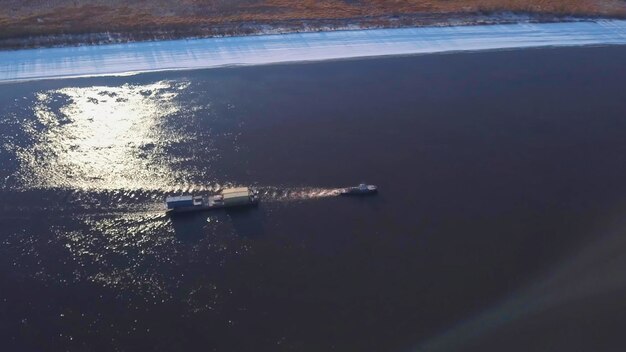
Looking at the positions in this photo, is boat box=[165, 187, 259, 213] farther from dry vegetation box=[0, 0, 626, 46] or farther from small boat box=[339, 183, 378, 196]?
dry vegetation box=[0, 0, 626, 46]

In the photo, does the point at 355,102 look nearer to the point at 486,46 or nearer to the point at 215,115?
the point at 215,115

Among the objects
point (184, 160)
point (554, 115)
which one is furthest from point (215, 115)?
point (554, 115)

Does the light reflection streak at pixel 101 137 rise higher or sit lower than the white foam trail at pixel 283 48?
lower

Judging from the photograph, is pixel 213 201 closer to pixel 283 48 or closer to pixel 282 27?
pixel 283 48

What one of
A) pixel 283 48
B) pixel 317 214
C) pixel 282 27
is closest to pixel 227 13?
pixel 282 27

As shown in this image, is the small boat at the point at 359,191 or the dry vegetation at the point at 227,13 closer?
the small boat at the point at 359,191

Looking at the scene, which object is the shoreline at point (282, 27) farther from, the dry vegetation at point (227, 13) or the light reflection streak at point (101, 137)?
the light reflection streak at point (101, 137)

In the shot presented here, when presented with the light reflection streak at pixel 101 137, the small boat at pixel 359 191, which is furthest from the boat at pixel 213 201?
the small boat at pixel 359 191
